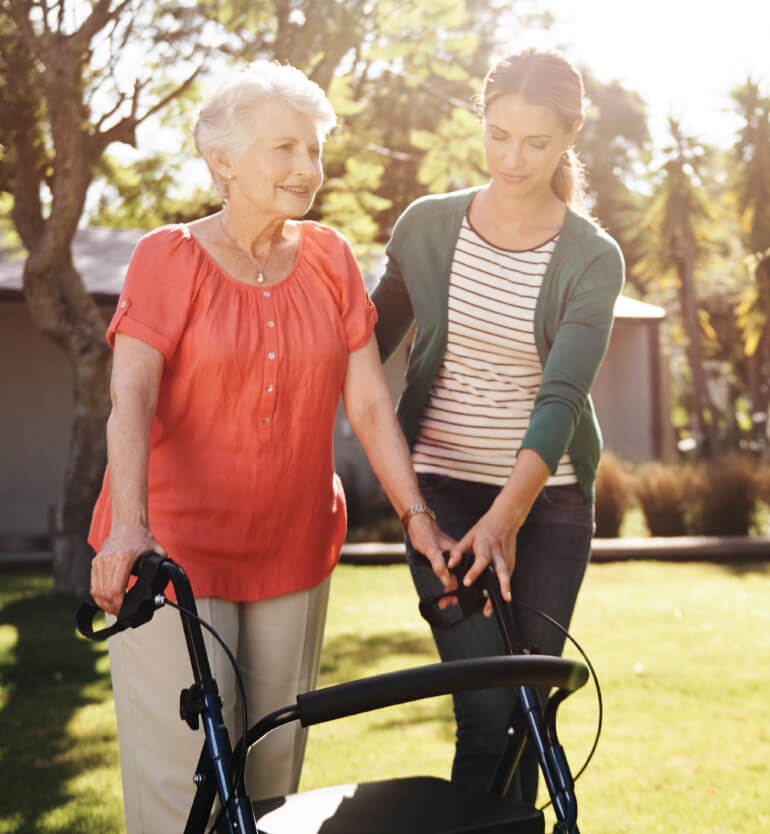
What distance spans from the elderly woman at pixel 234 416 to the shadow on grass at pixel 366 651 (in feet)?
14.6

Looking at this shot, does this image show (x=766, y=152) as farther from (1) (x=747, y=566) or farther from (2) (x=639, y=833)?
(2) (x=639, y=833)

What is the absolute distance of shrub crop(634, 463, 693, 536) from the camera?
13656mm

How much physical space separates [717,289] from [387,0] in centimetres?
3008

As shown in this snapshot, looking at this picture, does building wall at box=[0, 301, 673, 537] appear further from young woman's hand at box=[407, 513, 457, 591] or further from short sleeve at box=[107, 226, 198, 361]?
short sleeve at box=[107, 226, 198, 361]

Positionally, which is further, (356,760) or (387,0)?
(387,0)

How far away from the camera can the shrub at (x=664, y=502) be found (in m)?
13.7

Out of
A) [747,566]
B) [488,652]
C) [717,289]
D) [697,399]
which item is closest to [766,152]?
[697,399]

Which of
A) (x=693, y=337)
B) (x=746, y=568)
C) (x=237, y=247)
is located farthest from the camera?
(x=693, y=337)

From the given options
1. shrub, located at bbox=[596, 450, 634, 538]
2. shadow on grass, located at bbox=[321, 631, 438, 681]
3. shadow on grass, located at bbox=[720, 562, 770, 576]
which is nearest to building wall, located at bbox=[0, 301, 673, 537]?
shrub, located at bbox=[596, 450, 634, 538]

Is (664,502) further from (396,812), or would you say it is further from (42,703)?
(396,812)

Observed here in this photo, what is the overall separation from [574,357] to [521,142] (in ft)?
1.95

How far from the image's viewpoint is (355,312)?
113 inches

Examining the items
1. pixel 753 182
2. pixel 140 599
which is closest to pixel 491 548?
pixel 140 599

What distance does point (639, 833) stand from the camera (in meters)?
4.37
